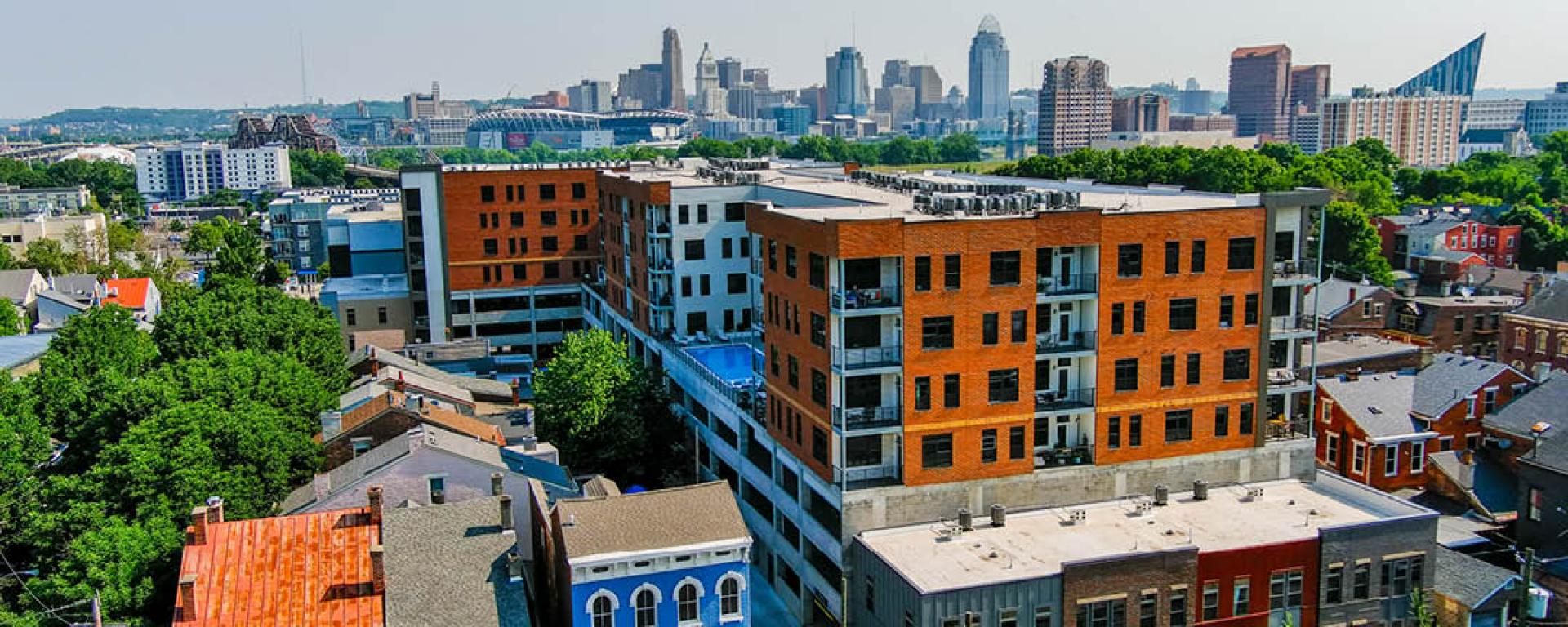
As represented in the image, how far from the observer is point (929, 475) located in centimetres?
5512

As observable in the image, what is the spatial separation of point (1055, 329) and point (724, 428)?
23558mm

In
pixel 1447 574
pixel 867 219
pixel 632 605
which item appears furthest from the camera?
pixel 1447 574

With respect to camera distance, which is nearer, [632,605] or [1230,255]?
[632,605]

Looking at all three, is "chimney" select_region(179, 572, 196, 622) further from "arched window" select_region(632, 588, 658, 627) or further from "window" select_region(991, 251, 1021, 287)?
"window" select_region(991, 251, 1021, 287)

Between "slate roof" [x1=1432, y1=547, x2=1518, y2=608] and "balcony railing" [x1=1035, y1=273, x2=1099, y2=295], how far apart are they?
61.6ft

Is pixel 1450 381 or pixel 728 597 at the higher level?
pixel 1450 381

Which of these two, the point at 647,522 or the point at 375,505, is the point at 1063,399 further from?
the point at 375,505

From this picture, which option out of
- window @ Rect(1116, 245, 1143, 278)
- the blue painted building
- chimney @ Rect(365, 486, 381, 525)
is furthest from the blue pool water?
chimney @ Rect(365, 486, 381, 525)

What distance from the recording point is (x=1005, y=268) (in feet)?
180

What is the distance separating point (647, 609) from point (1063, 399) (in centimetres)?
2260

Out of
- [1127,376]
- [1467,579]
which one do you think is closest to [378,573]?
[1127,376]

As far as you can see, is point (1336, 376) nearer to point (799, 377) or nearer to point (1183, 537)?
point (1183, 537)

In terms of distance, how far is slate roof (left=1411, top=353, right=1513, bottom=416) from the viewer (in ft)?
239

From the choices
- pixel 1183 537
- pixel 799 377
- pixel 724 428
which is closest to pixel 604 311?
pixel 724 428
